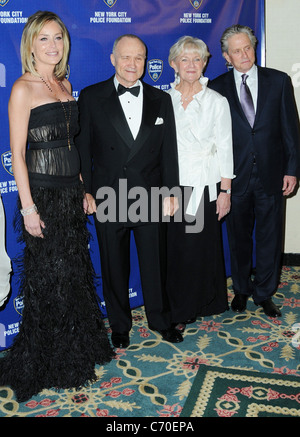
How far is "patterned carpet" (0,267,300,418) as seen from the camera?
283 cm

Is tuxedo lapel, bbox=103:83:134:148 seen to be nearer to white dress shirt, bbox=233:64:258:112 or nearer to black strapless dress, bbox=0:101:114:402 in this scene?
black strapless dress, bbox=0:101:114:402

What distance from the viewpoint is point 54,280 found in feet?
9.43

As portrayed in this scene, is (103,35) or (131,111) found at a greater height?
(103,35)

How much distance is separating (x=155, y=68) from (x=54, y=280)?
1892 mm

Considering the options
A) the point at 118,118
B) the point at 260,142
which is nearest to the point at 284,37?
the point at 260,142

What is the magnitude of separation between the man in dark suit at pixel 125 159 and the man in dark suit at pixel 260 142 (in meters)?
0.63

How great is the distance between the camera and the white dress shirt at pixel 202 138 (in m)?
3.28

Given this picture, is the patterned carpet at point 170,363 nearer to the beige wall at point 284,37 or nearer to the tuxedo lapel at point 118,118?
→ the tuxedo lapel at point 118,118

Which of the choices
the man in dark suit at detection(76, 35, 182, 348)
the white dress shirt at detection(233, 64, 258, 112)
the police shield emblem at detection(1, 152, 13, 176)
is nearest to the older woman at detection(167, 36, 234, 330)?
the man in dark suit at detection(76, 35, 182, 348)

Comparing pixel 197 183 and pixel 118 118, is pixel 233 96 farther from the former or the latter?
pixel 118 118

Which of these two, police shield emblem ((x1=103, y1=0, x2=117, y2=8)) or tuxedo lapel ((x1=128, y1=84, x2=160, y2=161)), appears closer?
tuxedo lapel ((x1=128, y1=84, x2=160, y2=161))

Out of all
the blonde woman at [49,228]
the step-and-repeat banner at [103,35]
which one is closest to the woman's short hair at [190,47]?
the step-and-repeat banner at [103,35]

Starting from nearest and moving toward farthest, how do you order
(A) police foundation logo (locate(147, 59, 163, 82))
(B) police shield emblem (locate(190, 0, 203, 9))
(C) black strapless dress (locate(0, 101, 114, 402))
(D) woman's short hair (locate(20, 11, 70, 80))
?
1. (D) woman's short hair (locate(20, 11, 70, 80))
2. (C) black strapless dress (locate(0, 101, 114, 402))
3. (A) police foundation logo (locate(147, 59, 163, 82))
4. (B) police shield emblem (locate(190, 0, 203, 9))

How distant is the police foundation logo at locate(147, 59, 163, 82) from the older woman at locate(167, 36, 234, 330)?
55cm
